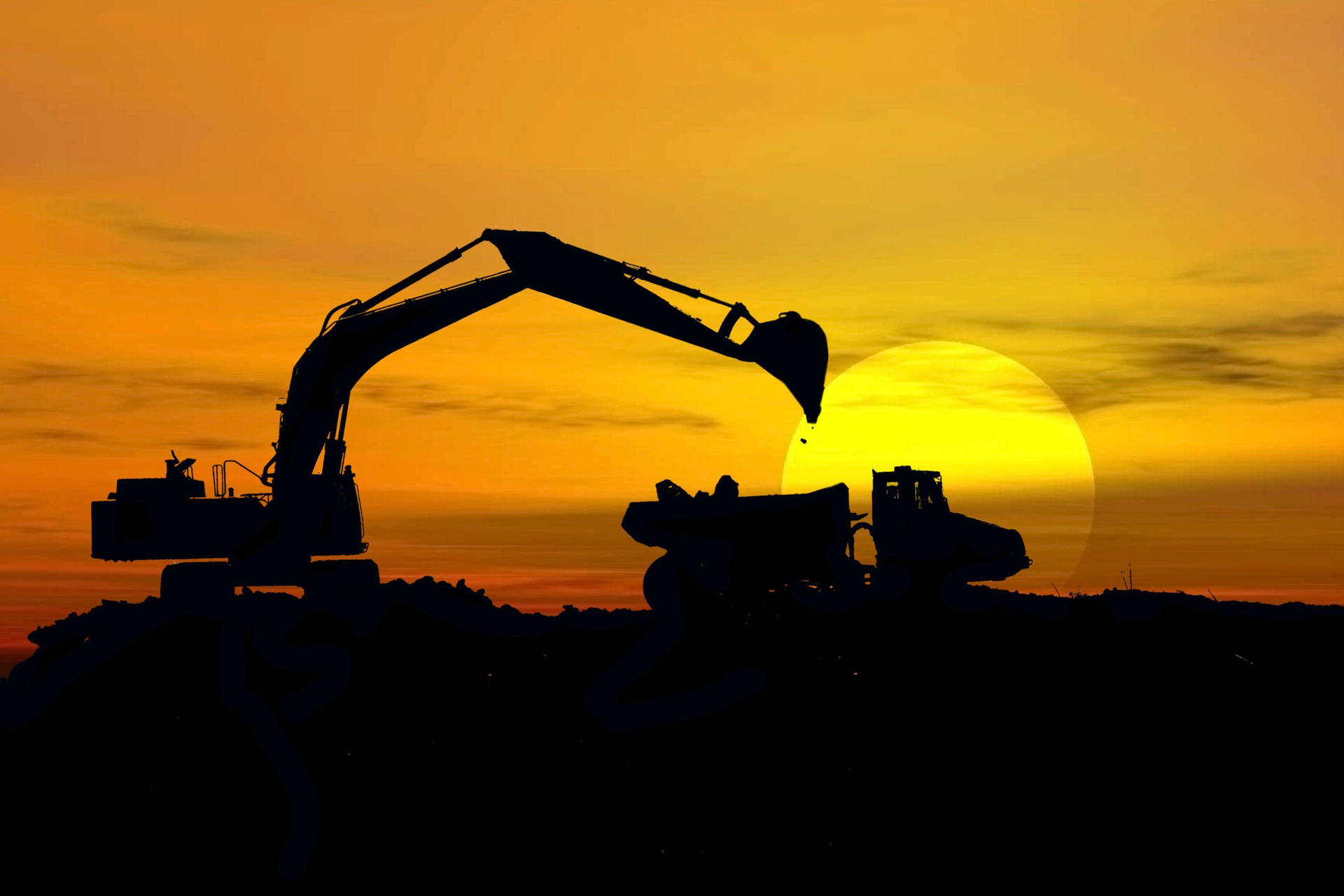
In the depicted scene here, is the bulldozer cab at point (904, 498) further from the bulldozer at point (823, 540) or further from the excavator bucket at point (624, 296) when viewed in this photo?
the excavator bucket at point (624, 296)

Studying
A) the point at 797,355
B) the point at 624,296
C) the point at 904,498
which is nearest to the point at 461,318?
the point at 624,296

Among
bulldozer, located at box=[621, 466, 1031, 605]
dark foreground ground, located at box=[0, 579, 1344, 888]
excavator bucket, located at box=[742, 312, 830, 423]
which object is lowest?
dark foreground ground, located at box=[0, 579, 1344, 888]

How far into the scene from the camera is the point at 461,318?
46281 millimetres

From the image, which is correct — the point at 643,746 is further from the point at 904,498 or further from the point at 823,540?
the point at 904,498

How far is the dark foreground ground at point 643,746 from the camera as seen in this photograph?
1406 inches

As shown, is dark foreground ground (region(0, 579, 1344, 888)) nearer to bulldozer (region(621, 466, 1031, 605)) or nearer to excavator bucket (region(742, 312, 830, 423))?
bulldozer (region(621, 466, 1031, 605))

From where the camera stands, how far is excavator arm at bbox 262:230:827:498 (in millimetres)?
45812

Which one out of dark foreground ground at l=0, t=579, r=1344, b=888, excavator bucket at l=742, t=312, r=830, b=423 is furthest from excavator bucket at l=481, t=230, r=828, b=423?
dark foreground ground at l=0, t=579, r=1344, b=888

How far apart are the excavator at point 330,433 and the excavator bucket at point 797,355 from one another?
1.1 inches

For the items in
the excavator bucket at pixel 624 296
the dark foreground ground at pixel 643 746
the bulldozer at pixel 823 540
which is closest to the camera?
the dark foreground ground at pixel 643 746

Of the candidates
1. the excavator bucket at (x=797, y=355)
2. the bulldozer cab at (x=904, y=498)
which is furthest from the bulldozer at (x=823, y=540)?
the excavator bucket at (x=797, y=355)

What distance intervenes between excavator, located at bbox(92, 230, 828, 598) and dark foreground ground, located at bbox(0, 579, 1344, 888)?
2.63 meters

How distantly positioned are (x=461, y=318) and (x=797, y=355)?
9660mm

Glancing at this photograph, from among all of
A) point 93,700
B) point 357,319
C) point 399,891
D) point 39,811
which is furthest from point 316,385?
point 399,891
